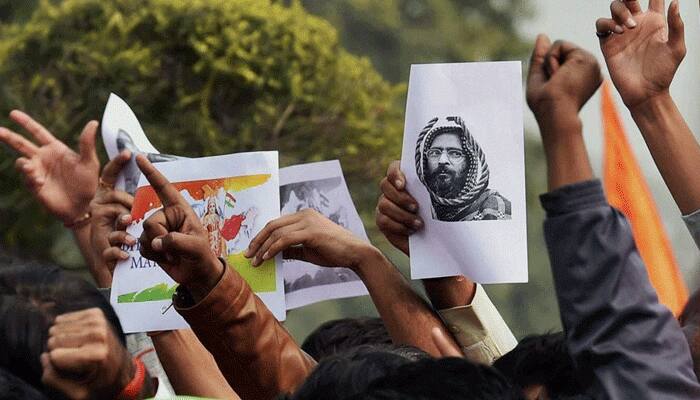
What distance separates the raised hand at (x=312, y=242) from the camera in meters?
2.72

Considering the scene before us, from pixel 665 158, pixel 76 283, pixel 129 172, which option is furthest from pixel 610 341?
pixel 129 172

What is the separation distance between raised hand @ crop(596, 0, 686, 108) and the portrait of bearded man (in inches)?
12.9

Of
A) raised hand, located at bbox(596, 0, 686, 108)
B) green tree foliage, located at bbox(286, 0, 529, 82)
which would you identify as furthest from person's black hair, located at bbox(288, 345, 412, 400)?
green tree foliage, located at bbox(286, 0, 529, 82)

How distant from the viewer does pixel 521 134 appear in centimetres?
249

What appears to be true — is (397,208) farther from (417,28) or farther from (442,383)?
(417,28)

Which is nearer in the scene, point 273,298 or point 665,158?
point 665,158

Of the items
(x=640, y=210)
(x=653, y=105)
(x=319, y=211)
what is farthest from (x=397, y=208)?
(x=640, y=210)

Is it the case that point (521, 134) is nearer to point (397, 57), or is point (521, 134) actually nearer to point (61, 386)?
point (61, 386)

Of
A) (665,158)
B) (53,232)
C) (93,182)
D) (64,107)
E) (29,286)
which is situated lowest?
(29,286)

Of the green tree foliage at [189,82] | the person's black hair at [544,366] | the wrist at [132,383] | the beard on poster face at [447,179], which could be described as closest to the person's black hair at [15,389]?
the wrist at [132,383]

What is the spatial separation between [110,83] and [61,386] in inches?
201

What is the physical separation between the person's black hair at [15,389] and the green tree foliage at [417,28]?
26.1 feet

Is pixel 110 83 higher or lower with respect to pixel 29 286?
higher

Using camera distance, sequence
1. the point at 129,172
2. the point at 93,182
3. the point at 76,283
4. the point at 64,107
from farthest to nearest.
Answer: the point at 64,107 < the point at 93,182 < the point at 129,172 < the point at 76,283
